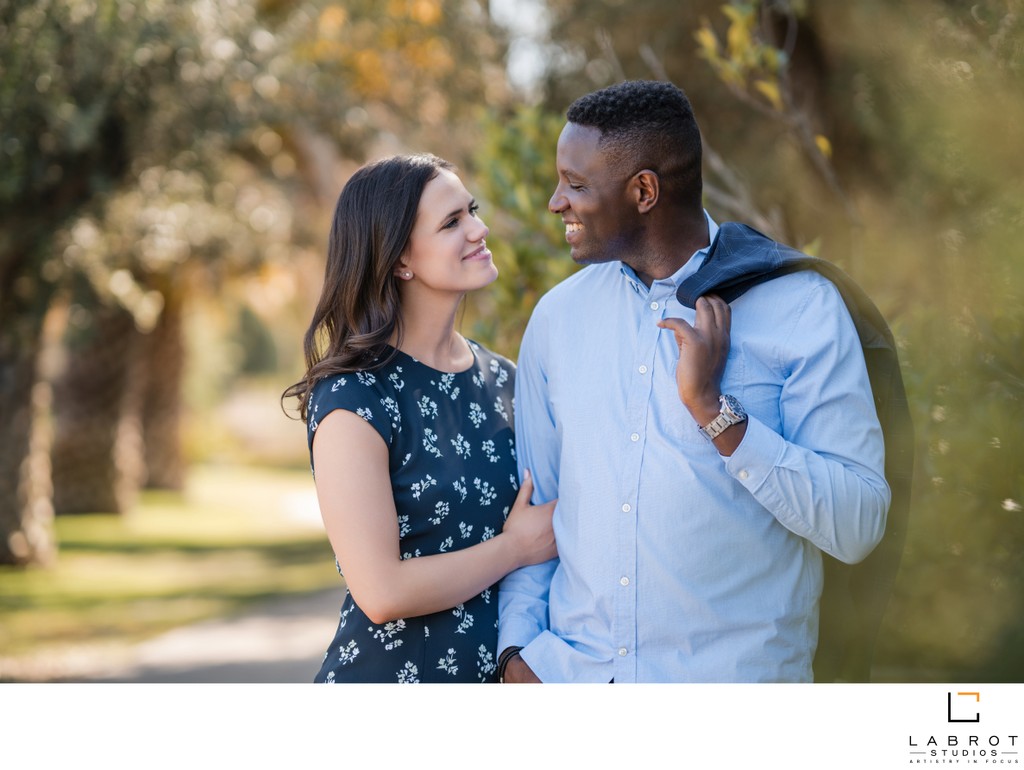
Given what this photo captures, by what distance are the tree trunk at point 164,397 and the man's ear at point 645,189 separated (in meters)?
15.4

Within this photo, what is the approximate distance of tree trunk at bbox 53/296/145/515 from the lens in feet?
51.6

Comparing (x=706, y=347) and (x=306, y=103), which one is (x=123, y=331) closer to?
(x=306, y=103)

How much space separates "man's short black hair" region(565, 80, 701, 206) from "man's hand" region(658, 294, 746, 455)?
1.21ft

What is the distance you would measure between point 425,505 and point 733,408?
0.86 meters

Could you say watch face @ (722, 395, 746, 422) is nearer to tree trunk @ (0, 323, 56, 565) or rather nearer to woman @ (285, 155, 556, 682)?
woman @ (285, 155, 556, 682)

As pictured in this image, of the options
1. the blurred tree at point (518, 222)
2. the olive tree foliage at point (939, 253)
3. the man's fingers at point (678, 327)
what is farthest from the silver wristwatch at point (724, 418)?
the blurred tree at point (518, 222)

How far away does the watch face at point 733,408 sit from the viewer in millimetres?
2291

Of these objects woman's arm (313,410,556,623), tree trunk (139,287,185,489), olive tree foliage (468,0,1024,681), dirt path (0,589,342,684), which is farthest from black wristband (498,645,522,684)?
tree trunk (139,287,185,489)

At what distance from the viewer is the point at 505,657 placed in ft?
9.02

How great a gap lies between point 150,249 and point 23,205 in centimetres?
297

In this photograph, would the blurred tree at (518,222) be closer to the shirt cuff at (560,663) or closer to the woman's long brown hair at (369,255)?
the woman's long brown hair at (369,255)

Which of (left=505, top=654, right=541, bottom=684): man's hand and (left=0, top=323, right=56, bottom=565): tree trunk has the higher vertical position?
(left=0, top=323, right=56, bottom=565): tree trunk

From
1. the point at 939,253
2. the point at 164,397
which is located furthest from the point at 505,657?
the point at 164,397
